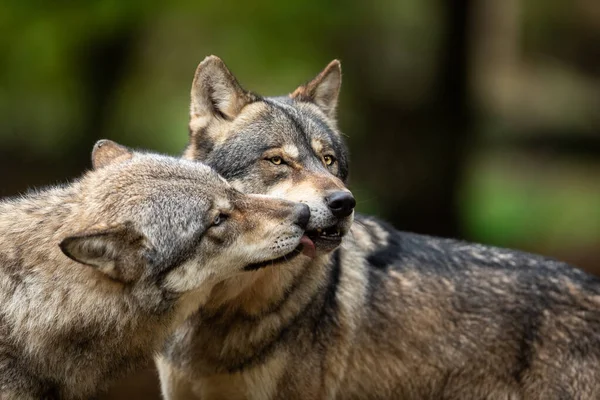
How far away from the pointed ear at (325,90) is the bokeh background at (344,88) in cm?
590

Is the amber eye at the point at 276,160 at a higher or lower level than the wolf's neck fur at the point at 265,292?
higher

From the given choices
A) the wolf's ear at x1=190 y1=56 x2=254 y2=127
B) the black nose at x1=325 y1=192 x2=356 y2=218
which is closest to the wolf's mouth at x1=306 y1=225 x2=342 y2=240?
the black nose at x1=325 y1=192 x2=356 y2=218

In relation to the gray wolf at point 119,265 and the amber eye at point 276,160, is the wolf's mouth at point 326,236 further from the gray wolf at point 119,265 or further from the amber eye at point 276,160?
the amber eye at point 276,160

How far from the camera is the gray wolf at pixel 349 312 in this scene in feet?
20.9

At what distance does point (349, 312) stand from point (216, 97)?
1974 mm

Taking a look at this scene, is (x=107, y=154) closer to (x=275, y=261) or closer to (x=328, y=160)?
(x=275, y=261)

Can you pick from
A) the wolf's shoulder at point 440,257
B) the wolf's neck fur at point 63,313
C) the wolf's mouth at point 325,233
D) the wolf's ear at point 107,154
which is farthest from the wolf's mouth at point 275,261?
the wolf's shoulder at point 440,257

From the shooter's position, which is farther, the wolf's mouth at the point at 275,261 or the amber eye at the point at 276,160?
the amber eye at the point at 276,160

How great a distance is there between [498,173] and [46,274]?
18725 millimetres

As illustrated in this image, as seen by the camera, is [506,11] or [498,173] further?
[498,173]

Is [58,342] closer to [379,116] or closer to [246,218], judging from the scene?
[246,218]

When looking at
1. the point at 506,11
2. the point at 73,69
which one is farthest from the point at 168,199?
the point at 506,11

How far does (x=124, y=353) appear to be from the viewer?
18.2 feet

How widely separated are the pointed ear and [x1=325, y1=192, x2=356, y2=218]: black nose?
1.61 meters
